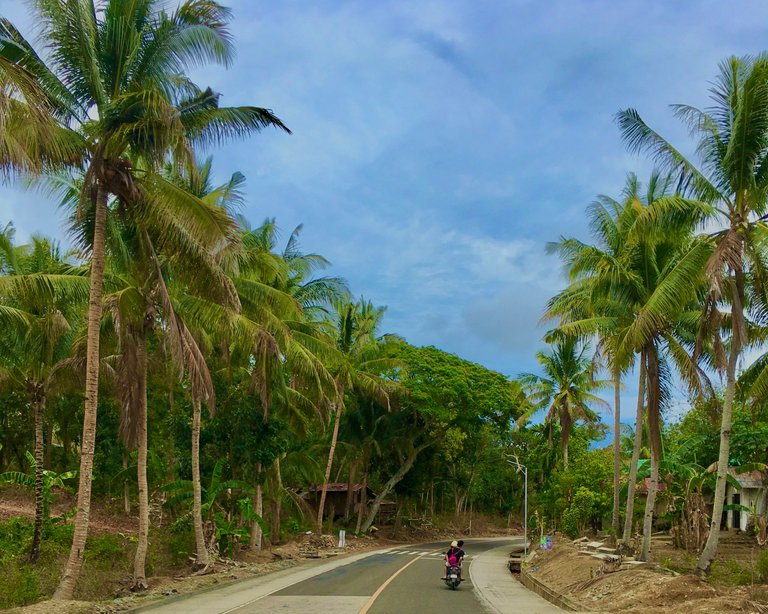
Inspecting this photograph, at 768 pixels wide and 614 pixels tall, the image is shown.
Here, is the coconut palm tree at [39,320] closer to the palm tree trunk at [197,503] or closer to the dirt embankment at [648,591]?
the palm tree trunk at [197,503]

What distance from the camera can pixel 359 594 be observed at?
1580 cm

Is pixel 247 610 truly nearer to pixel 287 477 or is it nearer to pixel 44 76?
pixel 44 76

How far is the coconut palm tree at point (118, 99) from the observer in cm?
1236

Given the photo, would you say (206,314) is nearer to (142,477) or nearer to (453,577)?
(142,477)

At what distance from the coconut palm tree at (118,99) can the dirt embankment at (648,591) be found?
32.6 feet

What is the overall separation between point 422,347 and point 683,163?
29.1m

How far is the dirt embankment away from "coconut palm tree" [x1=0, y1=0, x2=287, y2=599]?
32.6 feet

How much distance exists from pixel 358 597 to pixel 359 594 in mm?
645

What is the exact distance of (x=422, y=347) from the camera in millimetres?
43844

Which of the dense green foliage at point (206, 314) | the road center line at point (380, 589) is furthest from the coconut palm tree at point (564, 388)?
the road center line at point (380, 589)

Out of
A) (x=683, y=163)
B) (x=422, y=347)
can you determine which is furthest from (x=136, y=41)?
(x=422, y=347)

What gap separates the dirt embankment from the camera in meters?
11.1

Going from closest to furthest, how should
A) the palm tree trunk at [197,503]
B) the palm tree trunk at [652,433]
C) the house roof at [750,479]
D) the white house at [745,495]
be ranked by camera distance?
the palm tree trunk at [652,433] → the palm tree trunk at [197,503] → the white house at [745,495] → the house roof at [750,479]

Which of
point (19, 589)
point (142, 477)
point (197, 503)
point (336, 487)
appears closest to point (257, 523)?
point (197, 503)
